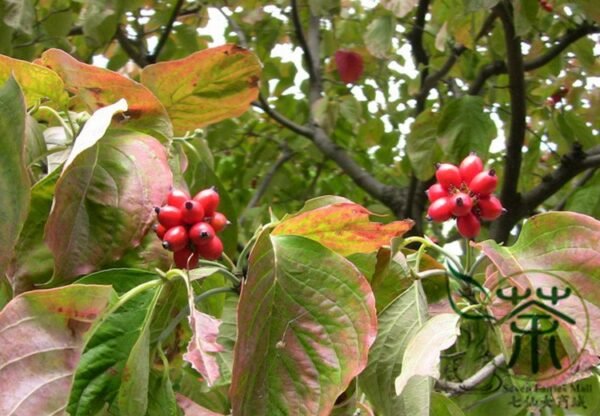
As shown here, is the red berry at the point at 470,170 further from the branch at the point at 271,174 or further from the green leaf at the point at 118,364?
the branch at the point at 271,174

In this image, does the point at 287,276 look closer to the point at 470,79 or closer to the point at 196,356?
the point at 196,356

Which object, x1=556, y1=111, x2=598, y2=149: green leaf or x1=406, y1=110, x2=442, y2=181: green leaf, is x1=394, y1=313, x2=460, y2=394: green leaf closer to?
x1=406, y1=110, x2=442, y2=181: green leaf

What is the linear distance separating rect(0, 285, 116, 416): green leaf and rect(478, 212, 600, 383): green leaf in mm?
275

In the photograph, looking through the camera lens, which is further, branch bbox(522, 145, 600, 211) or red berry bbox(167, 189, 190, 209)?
branch bbox(522, 145, 600, 211)

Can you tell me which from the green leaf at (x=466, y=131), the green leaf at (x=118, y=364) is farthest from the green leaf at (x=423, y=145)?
the green leaf at (x=118, y=364)

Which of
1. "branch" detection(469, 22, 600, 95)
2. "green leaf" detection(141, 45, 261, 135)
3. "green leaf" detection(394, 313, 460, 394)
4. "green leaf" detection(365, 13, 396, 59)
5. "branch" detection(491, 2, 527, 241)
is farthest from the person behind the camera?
"green leaf" detection(365, 13, 396, 59)

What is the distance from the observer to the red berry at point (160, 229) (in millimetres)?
618

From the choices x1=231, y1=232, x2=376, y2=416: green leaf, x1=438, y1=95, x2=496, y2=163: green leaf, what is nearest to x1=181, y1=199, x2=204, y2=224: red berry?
x1=231, y1=232, x2=376, y2=416: green leaf

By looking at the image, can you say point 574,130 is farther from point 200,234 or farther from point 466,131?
point 200,234

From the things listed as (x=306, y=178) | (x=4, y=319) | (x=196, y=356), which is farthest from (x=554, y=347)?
(x=306, y=178)

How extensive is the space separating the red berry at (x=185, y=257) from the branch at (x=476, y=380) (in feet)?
0.83

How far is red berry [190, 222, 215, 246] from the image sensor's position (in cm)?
61

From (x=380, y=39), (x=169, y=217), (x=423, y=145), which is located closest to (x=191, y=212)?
(x=169, y=217)

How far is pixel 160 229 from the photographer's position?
623 mm
